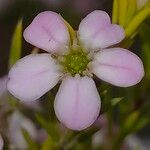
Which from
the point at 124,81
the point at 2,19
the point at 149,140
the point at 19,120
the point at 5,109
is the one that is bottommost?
the point at 149,140

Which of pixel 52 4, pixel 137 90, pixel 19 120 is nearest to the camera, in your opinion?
pixel 137 90

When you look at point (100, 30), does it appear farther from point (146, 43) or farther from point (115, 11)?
point (146, 43)

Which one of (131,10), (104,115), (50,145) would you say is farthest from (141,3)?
(104,115)

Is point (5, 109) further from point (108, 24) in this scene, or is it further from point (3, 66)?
point (3, 66)

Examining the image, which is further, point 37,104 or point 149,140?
point 149,140

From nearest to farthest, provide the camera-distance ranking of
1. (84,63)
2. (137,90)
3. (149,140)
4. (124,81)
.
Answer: (124,81) → (84,63) → (137,90) → (149,140)

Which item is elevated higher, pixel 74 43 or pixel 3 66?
pixel 74 43

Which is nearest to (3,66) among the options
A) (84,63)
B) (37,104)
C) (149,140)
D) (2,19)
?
(2,19)

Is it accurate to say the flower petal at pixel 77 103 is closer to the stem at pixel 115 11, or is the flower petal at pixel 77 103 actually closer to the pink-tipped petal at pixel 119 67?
the pink-tipped petal at pixel 119 67
